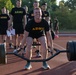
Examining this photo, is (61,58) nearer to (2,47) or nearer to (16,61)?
(16,61)

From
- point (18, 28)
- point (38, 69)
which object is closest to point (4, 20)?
point (18, 28)

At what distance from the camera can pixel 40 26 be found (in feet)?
23.7

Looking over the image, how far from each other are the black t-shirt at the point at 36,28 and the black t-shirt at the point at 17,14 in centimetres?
305

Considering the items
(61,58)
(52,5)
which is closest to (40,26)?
(61,58)

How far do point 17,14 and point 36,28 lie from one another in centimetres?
325

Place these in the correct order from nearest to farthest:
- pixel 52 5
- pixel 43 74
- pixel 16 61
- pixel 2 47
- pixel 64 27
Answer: pixel 2 47
pixel 43 74
pixel 16 61
pixel 64 27
pixel 52 5

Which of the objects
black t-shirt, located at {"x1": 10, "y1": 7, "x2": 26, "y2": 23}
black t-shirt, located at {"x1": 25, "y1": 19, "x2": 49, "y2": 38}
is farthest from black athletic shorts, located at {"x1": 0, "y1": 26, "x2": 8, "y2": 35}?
black t-shirt, located at {"x1": 25, "y1": 19, "x2": 49, "y2": 38}

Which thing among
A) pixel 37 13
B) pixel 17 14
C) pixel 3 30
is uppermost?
pixel 37 13

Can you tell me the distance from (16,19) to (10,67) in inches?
114

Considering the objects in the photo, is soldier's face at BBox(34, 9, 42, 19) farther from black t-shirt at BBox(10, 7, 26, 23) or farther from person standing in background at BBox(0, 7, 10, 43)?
person standing in background at BBox(0, 7, 10, 43)

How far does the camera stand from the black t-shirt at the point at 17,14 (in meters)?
10.3

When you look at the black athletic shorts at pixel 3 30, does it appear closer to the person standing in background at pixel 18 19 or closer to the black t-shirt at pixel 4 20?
the black t-shirt at pixel 4 20

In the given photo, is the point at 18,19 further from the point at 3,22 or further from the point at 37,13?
the point at 37,13

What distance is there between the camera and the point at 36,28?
7.25 metres
